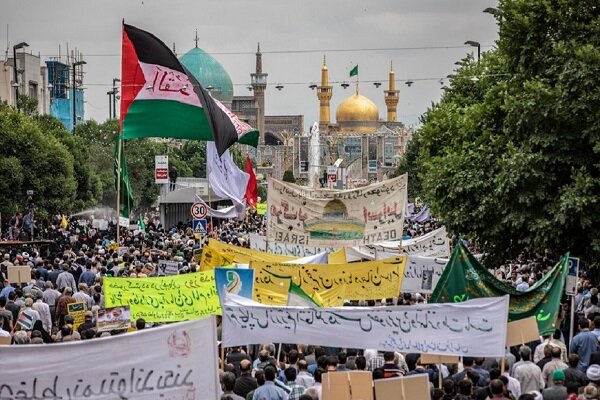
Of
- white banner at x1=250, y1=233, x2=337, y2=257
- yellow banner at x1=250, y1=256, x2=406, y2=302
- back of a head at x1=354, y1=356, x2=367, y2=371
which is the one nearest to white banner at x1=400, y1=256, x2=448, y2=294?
yellow banner at x1=250, y1=256, x2=406, y2=302

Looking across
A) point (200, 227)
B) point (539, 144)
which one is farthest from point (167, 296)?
point (200, 227)

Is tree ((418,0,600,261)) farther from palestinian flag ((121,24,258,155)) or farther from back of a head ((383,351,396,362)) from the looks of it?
back of a head ((383,351,396,362))

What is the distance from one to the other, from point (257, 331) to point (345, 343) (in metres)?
0.79

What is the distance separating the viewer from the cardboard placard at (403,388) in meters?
10.5

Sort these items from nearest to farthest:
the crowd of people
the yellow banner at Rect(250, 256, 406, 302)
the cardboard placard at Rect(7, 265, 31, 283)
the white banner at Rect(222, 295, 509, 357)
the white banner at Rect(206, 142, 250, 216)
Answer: the crowd of people → the white banner at Rect(222, 295, 509, 357) → the yellow banner at Rect(250, 256, 406, 302) → the cardboard placard at Rect(7, 265, 31, 283) → the white banner at Rect(206, 142, 250, 216)

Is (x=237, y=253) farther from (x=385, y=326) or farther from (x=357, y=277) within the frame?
Result: (x=385, y=326)

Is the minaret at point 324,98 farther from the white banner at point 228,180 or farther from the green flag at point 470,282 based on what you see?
the green flag at point 470,282

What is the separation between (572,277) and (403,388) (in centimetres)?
776

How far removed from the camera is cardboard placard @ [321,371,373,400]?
35.5ft

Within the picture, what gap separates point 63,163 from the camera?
166 ft

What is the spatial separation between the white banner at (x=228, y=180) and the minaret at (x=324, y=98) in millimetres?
152870

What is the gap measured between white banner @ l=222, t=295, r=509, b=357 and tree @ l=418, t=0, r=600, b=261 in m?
9.10

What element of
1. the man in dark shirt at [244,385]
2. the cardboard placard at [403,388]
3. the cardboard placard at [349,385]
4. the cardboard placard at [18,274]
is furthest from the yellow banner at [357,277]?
the cardboard placard at [403,388]

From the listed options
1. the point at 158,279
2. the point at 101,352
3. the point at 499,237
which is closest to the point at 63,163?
the point at 499,237
